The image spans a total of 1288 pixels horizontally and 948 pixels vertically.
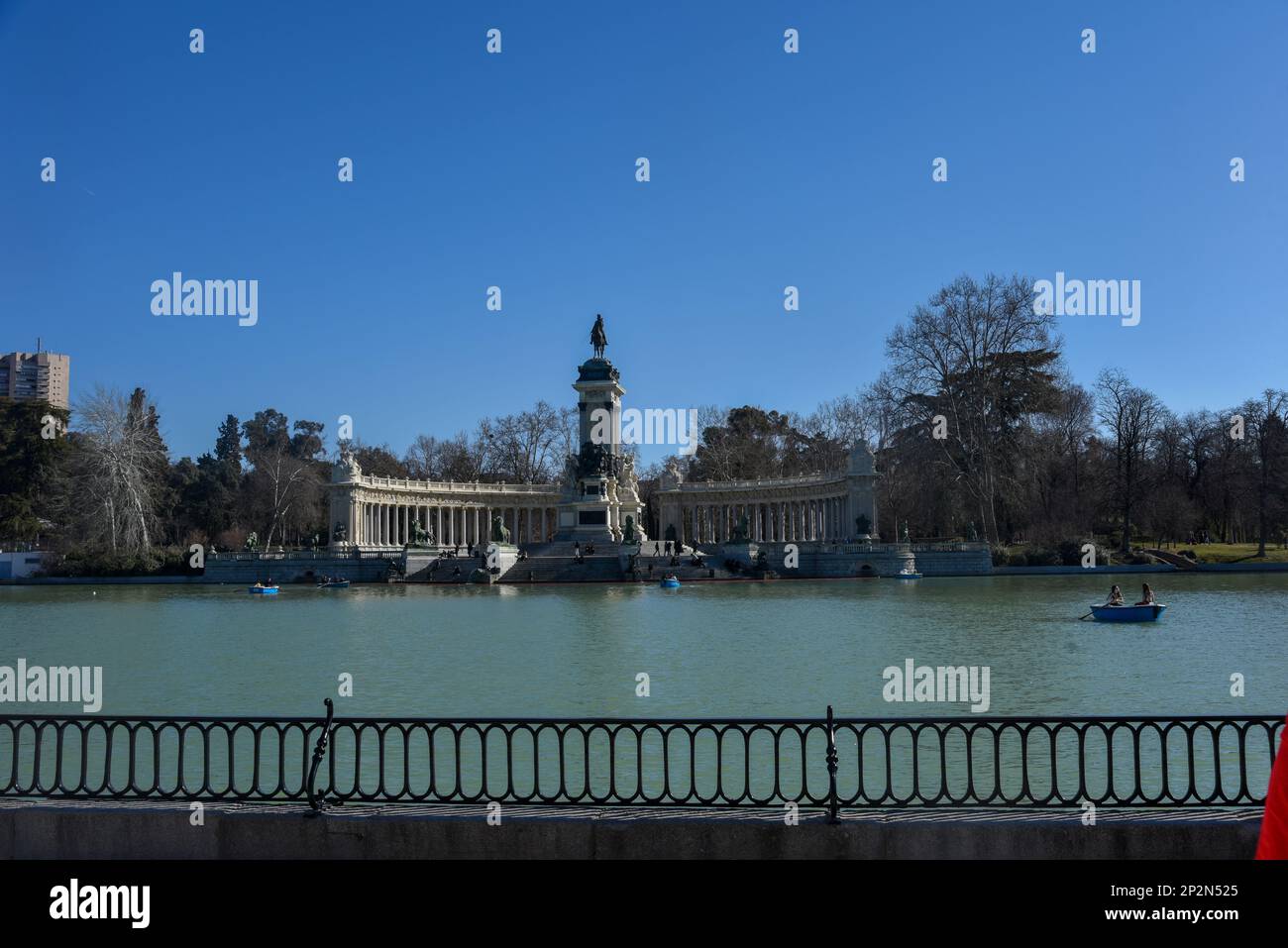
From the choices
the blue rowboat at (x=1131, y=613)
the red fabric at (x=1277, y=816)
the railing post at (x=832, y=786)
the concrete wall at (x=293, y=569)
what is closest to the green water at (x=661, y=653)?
the blue rowboat at (x=1131, y=613)

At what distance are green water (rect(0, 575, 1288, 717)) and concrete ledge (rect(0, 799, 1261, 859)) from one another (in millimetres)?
8113

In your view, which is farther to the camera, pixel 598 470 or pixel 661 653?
pixel 598 470

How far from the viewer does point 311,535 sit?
308 ft

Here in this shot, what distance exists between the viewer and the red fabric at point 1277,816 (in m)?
2.67

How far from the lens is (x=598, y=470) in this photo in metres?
77.2

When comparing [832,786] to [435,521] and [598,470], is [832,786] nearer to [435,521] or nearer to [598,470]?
[598,470]

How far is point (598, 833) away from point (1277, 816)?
513 centimetres

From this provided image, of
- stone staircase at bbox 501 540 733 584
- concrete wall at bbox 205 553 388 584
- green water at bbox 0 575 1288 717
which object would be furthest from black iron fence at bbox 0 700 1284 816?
concrete wall at bbox 205 553 388 584

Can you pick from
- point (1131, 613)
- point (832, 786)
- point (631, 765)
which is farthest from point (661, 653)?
point (832, 786)

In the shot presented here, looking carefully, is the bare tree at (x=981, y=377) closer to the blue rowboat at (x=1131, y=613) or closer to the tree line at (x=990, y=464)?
the tree line at (x=990, y=464)

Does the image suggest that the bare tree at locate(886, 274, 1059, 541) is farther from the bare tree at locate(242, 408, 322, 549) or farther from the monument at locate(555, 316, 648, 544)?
the bare tree at locate(242, 408, 322, 549)

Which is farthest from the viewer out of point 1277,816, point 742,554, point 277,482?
point 277,482

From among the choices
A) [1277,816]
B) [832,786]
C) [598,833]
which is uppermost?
[1277,816]

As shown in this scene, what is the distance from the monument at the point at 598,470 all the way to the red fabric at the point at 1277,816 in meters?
69.8
